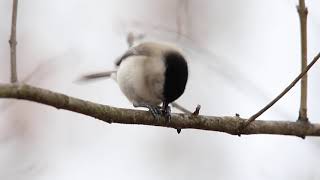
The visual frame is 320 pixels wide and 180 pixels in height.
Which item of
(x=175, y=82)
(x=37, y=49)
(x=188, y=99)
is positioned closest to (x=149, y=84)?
(x=175, y=82)

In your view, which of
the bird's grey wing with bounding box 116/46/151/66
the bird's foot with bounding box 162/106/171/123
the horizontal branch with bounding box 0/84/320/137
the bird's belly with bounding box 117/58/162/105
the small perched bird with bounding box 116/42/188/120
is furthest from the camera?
the bird's grey wing with bounding box 116/46/151/66

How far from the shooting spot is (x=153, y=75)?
1.61 m

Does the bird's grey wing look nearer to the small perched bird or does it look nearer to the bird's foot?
the small perched bird

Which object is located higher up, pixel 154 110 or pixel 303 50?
pixel 303 50

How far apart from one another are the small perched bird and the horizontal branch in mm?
143

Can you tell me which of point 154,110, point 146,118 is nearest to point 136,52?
point 154,110

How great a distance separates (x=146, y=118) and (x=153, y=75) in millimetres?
364

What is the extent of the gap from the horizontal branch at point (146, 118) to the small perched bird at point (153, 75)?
14 centimetres

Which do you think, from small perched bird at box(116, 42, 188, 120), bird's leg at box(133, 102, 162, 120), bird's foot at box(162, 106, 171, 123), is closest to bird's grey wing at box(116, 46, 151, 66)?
small perched bird at box(116, 42, 188, 120)

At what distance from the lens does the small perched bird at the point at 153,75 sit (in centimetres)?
152

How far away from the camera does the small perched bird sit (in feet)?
4.99

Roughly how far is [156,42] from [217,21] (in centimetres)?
112

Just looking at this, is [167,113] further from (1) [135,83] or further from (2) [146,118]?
(1) [135,83]

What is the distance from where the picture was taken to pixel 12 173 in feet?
5.27
